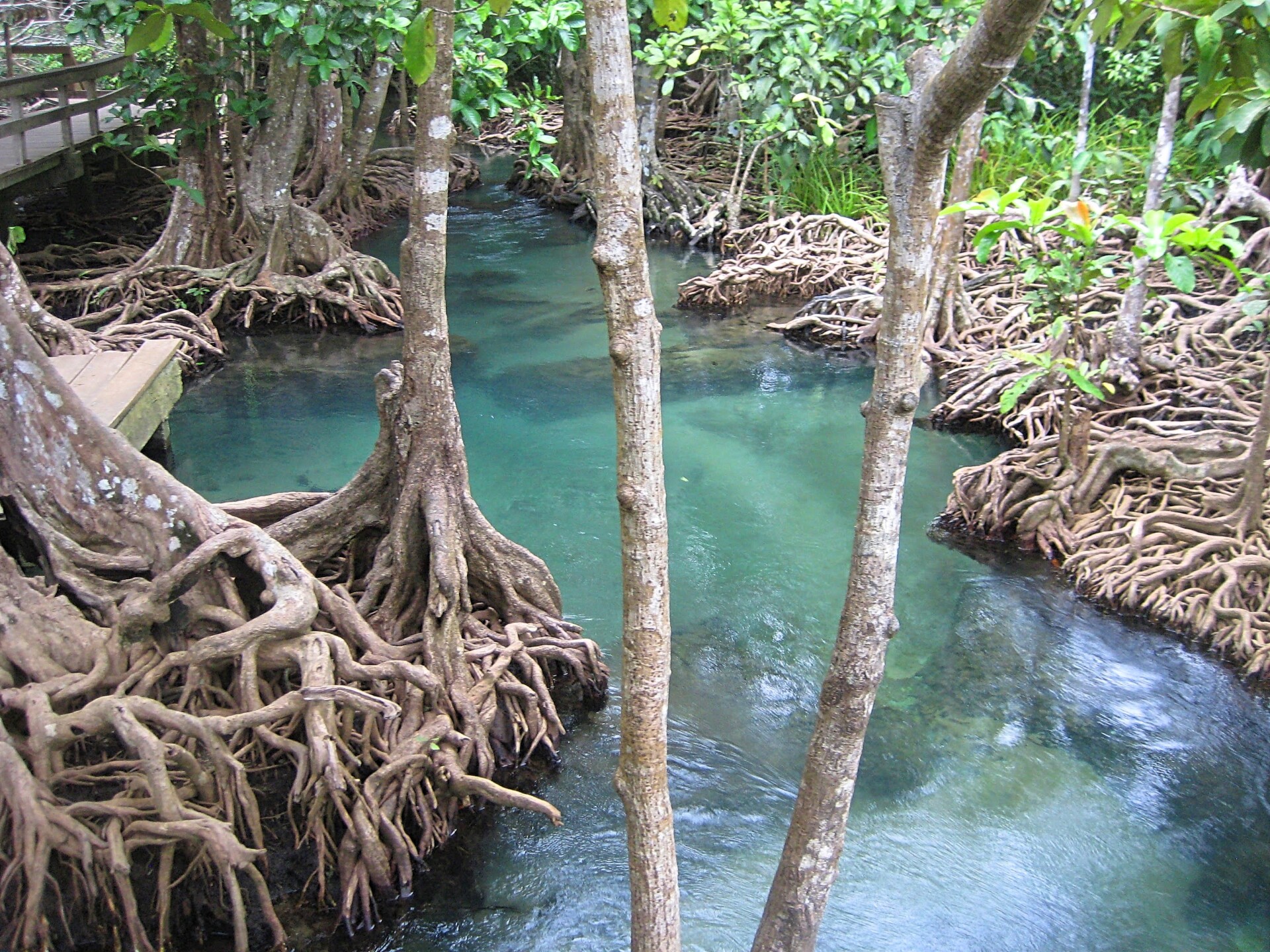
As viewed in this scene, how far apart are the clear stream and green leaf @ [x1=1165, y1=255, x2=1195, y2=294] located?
2002 mm

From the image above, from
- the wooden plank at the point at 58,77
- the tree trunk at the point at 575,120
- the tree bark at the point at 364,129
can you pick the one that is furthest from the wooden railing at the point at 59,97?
the tree trunk at the point at 575,120

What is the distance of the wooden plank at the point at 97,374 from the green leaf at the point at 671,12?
492 centimetres

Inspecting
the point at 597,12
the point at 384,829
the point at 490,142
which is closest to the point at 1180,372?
the point at 384,829

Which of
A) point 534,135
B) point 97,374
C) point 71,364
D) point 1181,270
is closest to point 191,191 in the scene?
point 71,364

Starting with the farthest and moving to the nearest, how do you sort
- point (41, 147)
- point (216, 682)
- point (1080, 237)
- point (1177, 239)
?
point (41, 147) < point (1080, 237) < point (216, 682) < point (1177, 239)

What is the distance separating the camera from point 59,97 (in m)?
11.3

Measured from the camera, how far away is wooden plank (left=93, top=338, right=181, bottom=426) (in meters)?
6.29

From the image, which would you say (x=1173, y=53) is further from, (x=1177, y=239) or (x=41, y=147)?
(x=41, y=147)

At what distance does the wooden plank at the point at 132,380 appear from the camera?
6.29 m

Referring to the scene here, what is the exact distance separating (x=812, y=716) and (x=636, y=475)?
10.8ft

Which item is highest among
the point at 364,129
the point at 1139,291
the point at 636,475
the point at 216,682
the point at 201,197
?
the point at 364,129

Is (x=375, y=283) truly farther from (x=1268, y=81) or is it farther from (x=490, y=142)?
(x=490, y=142)

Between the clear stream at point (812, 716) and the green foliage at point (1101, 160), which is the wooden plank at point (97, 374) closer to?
the clear stream at point (812, 716)

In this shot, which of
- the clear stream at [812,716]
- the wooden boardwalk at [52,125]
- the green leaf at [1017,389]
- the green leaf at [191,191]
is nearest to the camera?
the clear stream at [812,716]
